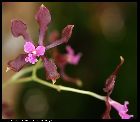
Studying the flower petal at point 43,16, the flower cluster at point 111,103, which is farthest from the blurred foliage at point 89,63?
the flower petal at point 43,16

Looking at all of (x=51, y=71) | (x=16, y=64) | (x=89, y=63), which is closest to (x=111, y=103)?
(x=51, y=71)

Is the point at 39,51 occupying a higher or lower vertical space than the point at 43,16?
lower

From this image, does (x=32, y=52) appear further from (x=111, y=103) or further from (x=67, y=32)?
(x=111, y=103)

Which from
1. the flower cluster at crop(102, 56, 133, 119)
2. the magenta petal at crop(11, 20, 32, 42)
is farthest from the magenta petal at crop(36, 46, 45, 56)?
the flower cluster at crop(102, 56, 133, 119)

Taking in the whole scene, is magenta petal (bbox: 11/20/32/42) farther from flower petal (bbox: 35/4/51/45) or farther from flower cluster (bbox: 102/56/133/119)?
flower cluster (bbox: 102/56/133/119)

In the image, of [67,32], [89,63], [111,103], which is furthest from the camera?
[89,63]

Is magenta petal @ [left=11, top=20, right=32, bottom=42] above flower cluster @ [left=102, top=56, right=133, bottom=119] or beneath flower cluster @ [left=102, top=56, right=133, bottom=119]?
above

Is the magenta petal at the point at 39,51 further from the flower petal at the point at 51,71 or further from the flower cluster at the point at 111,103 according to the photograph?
the flower cluster at the point at 111,103

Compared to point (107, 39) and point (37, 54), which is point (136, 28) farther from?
point (37, 54)
